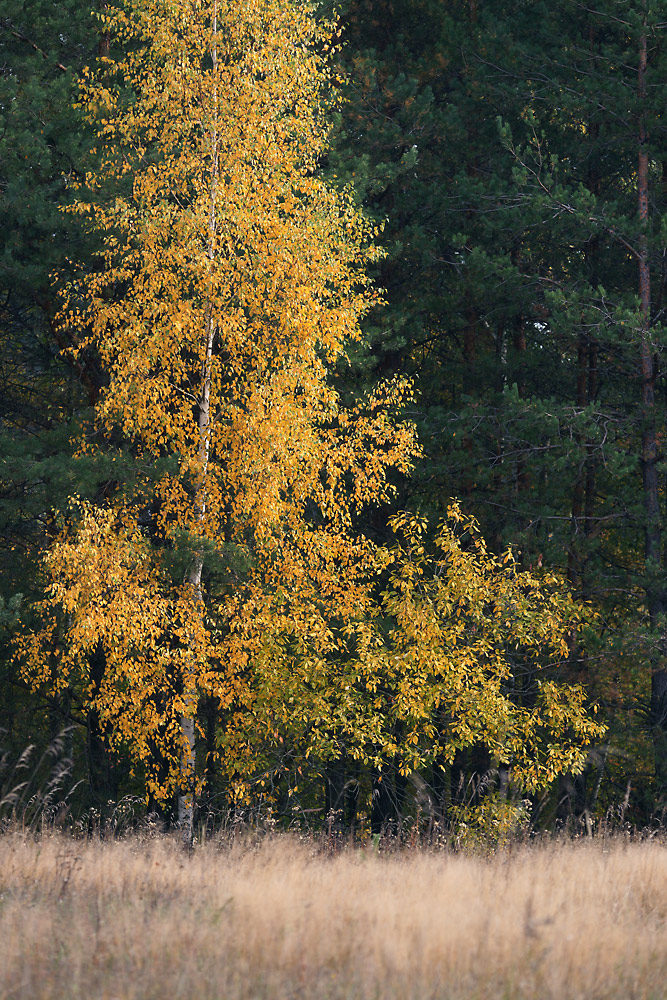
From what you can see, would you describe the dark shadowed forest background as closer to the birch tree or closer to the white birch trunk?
the white birch trunk

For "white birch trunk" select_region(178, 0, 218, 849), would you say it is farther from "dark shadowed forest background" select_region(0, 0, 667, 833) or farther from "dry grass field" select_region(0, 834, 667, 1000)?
"dry grass field" select_region(0, 834, 667, 1000)

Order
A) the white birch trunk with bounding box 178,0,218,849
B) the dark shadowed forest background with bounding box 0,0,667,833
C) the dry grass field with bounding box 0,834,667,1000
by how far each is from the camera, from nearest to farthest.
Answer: the dry grass field with bounding box 0,834,667,1000 < the white birch trunk with bounding box 178,0,218,849 < the dark shadowed forest background with bounding box 0,0,667,833

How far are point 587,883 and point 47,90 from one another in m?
12.2

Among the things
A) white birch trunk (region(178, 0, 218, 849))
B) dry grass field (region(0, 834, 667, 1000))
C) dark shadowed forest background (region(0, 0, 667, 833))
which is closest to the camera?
dry grass field (region(0, 834, 667, 1000))

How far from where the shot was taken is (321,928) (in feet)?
→ 18.7

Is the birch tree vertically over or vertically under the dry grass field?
over

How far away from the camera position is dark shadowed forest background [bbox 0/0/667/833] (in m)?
13.1

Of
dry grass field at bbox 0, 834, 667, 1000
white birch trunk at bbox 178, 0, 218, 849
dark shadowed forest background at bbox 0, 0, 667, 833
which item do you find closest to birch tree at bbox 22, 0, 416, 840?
white birch trunk at bbox 178, 0, 218, 849

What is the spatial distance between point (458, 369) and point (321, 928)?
14.0 m

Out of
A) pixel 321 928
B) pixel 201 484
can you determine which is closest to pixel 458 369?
pixel 201 484

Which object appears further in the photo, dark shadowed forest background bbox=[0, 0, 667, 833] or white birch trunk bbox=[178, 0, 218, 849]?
dark shadowed forest background bbox=[0, 0, 667, 833]

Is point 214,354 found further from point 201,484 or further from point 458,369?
point 458,369

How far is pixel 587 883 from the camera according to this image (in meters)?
7.23

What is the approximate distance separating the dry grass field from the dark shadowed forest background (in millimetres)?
4146
